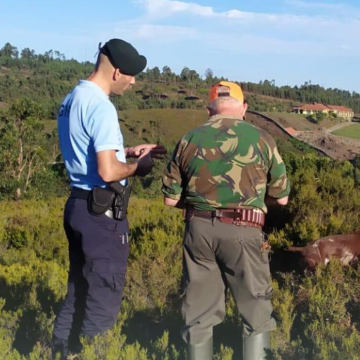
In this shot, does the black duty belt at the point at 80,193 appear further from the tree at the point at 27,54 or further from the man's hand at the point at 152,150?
the tree at the point at 27,54

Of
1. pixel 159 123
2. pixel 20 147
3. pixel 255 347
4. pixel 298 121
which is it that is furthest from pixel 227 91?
pixel 298 121

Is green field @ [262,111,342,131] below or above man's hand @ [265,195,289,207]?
below

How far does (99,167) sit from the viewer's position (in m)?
3.04

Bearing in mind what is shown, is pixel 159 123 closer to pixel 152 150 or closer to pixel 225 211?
pixel 152 150

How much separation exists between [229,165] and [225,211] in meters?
0.24

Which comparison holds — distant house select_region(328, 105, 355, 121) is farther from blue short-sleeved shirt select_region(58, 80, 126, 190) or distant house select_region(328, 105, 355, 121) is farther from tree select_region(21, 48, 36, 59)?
blue short-sleeved shirt select_region(58, 80, 126, 190)

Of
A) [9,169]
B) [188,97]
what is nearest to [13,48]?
[188,97]

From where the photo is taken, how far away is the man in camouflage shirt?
121 inches

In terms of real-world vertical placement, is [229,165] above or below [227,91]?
below

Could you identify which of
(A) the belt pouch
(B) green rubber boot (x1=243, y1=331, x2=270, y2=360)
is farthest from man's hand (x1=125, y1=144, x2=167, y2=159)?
(B) green rubber boot (x1=243, y1=331, x2=270, y2=360)

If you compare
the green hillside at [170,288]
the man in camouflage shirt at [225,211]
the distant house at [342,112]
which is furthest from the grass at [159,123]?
the man in camouflage shirt at [225,211]

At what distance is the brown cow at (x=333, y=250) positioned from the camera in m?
5.09

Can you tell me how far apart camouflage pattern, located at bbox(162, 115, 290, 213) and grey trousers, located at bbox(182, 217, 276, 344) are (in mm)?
147

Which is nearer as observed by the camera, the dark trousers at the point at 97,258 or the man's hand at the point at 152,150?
the dark trousers at the point at 97,258
